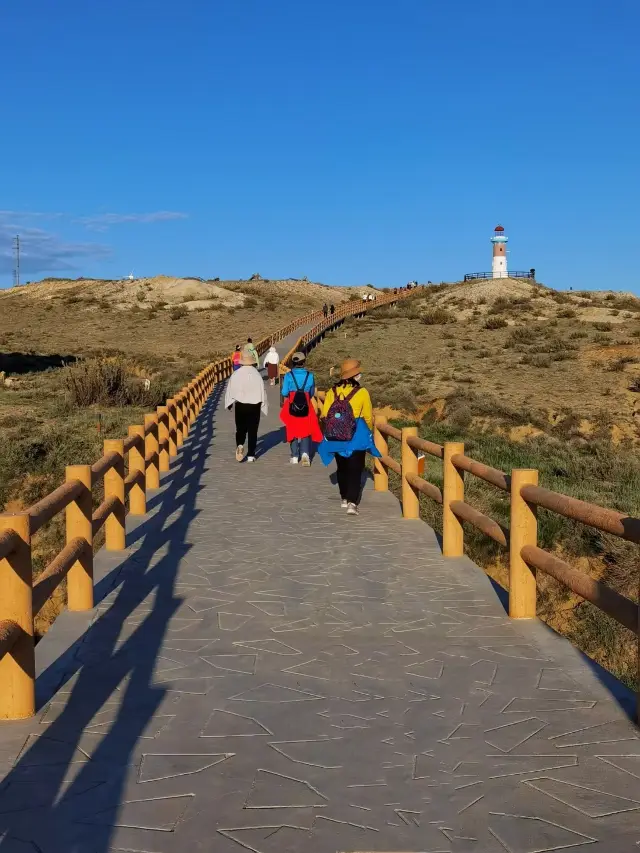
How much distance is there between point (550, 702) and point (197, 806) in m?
2.14

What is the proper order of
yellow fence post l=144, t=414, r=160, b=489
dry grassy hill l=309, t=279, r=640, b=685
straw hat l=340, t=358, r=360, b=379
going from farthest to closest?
yellow fence post l=144, t=414, r=160, b=489 < dry grassy hill l=309, t=279, r=640, b=685 < straw hat l=340, t=358, r=360, b=379

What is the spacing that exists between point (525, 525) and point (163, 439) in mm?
9810

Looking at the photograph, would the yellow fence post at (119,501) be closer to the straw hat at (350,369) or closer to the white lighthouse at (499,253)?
the straw hat at (350,369)

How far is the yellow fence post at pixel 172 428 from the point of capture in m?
17.5

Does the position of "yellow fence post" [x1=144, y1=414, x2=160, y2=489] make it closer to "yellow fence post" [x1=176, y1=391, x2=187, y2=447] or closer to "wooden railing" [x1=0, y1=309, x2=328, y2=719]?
"wooden railing" [x1=0, y1=309, x2=328, y2=719]

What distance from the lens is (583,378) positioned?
124 feet

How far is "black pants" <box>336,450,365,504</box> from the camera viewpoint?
11445 millimetres

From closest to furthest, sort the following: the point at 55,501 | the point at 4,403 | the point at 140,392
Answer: the point at 55,501, the point at 4,403, the point at 140,392

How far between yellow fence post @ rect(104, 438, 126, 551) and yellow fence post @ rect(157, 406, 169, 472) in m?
5.67

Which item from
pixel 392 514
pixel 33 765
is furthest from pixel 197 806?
pixel 392 514

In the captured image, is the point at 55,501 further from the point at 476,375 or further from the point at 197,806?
the point at 476,375

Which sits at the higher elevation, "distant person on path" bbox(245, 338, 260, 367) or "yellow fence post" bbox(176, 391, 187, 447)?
"distant person on path" bbox(245, 338, 260, 367)

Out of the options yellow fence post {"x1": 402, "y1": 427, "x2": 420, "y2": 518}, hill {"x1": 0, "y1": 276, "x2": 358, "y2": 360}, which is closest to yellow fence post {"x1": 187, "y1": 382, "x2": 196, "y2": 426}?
yellow fence post {"x1": 402, "y1": 427, "x2": 420, "y2": 518}

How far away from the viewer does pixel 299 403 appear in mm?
15578
